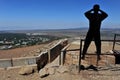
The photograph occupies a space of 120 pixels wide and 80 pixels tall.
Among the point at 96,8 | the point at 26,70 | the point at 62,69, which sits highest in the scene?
the point at 96,8

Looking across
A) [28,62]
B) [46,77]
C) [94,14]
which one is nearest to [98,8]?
[94,14]

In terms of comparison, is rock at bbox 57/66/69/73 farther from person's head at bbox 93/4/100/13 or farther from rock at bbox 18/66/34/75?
person's head at bbox 93/4/100/13

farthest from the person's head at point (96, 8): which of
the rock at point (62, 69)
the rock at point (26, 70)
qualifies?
the rock at point (26, 70)

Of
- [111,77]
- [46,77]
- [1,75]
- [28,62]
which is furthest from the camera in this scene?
[28,62]

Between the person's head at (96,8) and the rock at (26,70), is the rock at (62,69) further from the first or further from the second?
the person's head at (96,8)

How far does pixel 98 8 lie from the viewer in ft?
20.6

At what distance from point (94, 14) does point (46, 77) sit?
2.41 m

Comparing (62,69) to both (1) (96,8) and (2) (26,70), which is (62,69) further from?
(1) (96,8)

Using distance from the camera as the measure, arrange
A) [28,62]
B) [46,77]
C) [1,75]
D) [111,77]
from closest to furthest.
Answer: [111,77] < [46,77] < [1,75] < [28,62]

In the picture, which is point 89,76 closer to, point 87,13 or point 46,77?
point 46,77

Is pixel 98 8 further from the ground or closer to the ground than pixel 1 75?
further from the ground

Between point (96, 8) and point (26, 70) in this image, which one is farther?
point (26, 70)

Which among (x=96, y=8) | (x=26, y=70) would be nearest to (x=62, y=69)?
(x=26, y=70)

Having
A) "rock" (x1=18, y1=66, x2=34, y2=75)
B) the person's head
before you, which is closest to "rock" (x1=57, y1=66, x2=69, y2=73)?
"rock" (x1=18, y1=66, x2=34, y2=75)
